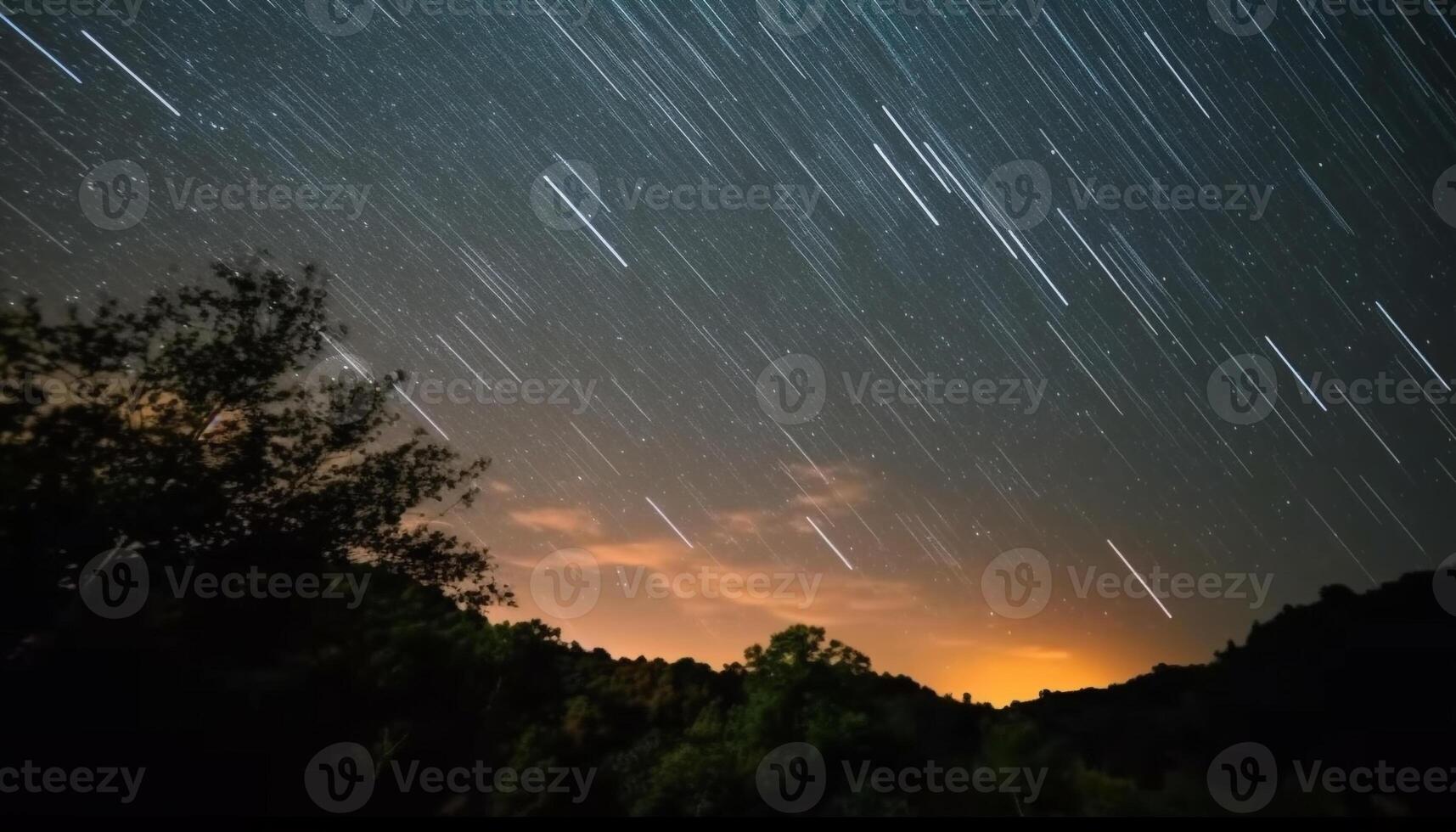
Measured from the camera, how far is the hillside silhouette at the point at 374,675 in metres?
11.7

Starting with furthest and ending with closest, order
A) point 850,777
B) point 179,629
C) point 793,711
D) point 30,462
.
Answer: point 793,711, point 850,777, point 179,629, point 30,462

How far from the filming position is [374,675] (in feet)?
52.9

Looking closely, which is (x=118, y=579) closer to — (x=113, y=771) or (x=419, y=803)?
(x=113, y=771)

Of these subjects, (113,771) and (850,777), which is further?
(850,777)

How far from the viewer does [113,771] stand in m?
11.8

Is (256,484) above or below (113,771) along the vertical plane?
above

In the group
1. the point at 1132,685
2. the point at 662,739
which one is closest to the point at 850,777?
the point at 662,739

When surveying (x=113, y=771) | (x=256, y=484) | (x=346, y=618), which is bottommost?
(x=113, y=771)

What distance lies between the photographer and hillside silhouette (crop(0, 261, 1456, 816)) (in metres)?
11.7

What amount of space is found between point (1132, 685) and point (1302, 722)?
2.66 metres

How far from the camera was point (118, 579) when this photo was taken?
40.2 ft

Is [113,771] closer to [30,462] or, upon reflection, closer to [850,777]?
[30,462]

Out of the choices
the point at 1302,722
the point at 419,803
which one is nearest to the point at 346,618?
the point at 419,803

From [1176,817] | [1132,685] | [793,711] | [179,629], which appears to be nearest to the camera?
[1176,817]
